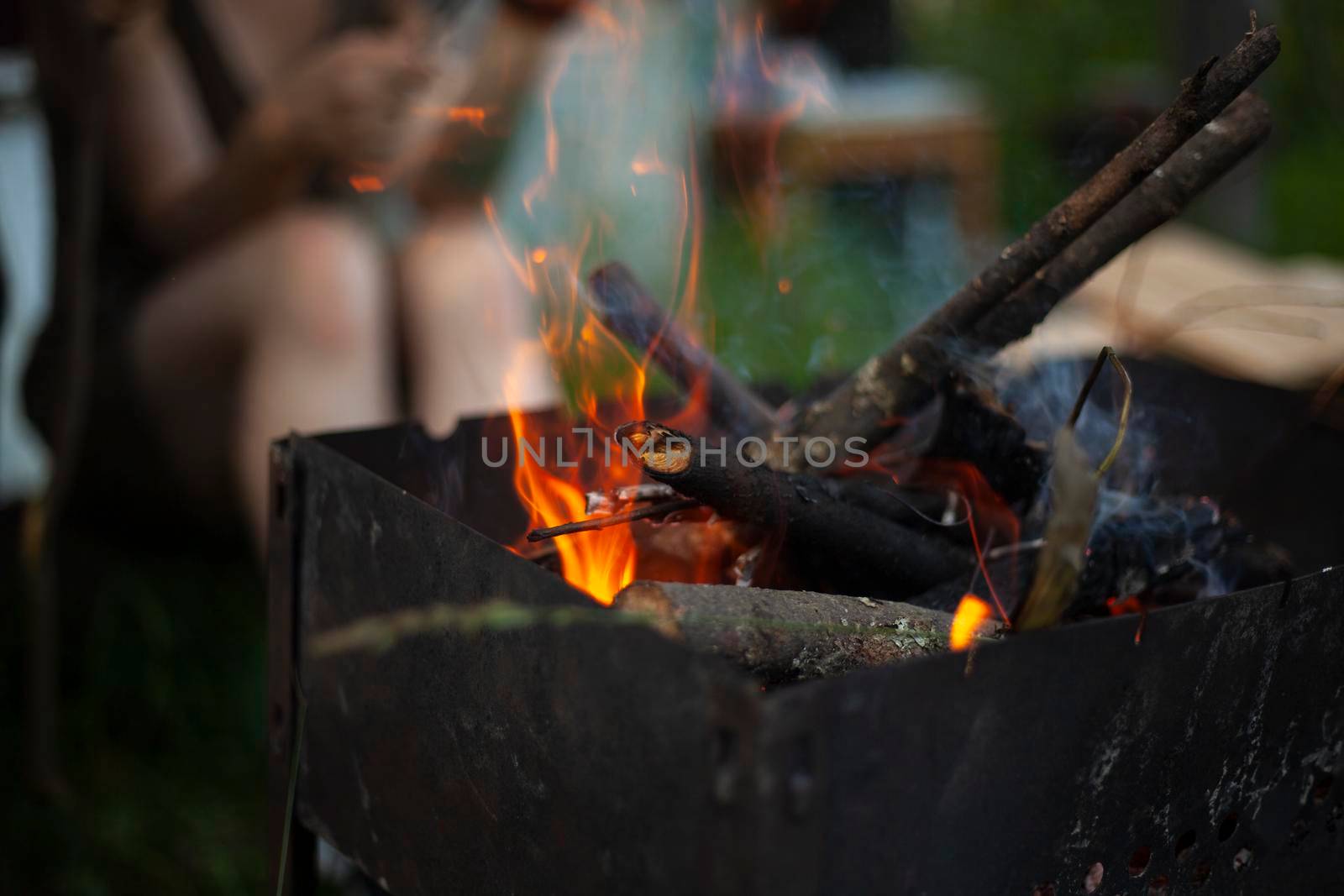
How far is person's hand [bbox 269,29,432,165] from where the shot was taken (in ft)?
7.01

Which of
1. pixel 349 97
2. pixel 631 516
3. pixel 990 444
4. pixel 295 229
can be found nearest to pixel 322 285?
pixel 295 229

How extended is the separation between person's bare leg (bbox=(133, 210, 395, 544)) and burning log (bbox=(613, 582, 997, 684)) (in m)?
1.30

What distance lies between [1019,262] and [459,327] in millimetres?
1460

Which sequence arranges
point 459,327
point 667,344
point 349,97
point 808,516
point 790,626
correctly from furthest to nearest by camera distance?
1. point 459,327
2. point 349,97
3. point 667,344
4. point 808,516
5. point 790,626

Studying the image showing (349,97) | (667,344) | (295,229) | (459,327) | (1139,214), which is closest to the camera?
(1139,214)

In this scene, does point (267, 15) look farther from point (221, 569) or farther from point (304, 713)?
point (304, 713)

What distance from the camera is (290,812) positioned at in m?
1.34

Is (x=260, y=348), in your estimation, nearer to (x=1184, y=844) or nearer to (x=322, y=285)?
(x=322, y=285)

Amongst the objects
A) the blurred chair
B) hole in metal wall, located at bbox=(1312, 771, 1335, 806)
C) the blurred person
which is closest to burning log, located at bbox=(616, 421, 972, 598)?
hole in metal wall, located at bbox=(1312, 771, 1335, 806)

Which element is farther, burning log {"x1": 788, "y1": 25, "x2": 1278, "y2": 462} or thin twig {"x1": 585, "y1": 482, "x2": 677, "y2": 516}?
thin twig {"x1": 585, "y1": 482, "x2": 677, "y2": 516}

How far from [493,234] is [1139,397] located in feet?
4.52

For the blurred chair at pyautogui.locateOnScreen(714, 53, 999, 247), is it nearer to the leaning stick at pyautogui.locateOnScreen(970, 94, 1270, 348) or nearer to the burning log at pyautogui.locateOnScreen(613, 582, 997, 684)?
the leaning stick at pyautogui.locateOnScreen(970, 94, 1270, 348)

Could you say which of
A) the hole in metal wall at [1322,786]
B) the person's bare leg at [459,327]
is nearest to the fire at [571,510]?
the hole in metal wall at [1322,786]

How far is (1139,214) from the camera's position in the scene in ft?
4.16
